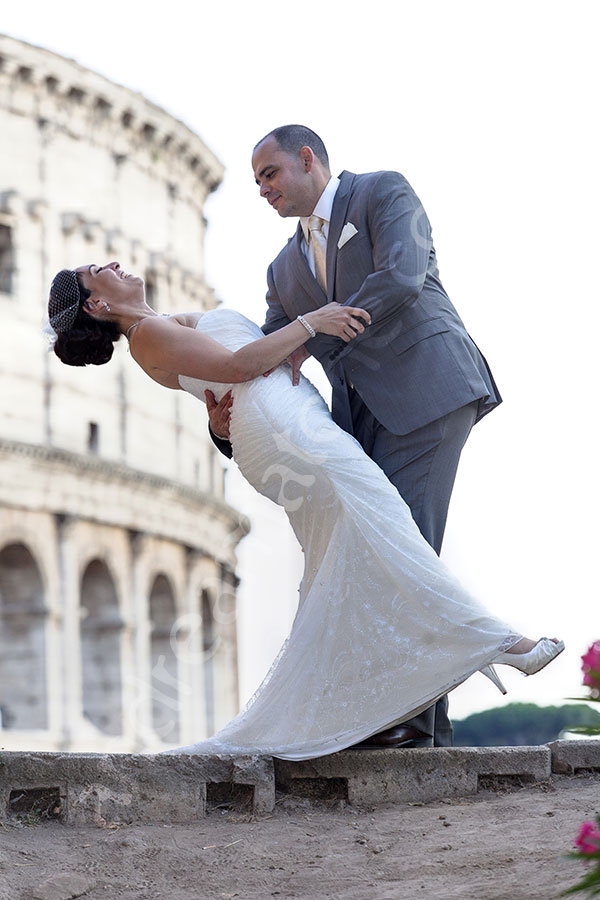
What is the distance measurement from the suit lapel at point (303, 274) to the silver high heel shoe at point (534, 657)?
1427 mm

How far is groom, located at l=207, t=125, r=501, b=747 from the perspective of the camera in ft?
17.9

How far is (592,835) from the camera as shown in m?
3.15

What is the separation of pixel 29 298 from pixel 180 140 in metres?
5.44

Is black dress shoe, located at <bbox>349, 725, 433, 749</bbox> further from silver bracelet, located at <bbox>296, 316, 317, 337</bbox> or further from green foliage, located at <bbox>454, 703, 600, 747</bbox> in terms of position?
green foliage, located at <bbox>454, 703, 600, 747</bbox>

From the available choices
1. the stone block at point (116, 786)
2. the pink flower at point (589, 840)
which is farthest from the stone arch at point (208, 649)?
the pink flower at point (589, 840)

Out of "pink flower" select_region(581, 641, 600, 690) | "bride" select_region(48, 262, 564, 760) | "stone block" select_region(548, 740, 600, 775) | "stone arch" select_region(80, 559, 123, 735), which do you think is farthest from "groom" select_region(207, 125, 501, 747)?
"stone arch" select_region(80, 559, 123, 735)

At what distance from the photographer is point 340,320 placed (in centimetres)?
535

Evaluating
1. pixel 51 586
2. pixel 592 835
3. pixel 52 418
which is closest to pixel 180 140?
pixel 52 418

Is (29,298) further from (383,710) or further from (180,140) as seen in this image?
(383,710)

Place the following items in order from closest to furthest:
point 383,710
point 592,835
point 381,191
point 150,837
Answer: point 592,835
point 150,837
point 383,710
point 381,191

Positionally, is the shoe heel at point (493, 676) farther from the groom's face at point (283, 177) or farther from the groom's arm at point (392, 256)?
the groom's face at point (283, 177)

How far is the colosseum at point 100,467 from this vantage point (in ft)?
90.5

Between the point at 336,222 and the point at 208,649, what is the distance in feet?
91.9

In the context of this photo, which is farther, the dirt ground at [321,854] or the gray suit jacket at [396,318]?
the gray suit jacket at [396,318]
